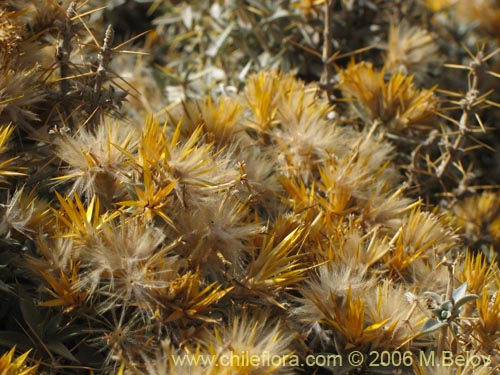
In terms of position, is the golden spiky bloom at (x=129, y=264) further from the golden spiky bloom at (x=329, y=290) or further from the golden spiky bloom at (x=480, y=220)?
the golden spiky bloom at (x=480, y=220)

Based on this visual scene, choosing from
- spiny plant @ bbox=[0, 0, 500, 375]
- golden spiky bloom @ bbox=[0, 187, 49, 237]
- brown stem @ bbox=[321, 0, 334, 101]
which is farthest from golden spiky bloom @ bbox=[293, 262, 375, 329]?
brown stem @ bbox=[321, 0, 334, 101]

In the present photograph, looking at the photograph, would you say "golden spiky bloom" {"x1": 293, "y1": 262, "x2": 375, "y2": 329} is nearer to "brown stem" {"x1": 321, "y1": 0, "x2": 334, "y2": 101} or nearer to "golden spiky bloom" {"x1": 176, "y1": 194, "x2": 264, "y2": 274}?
Result: "golden spiky bloom" {"x1": 176, "y1": 194, "x2": 264, "y2": 274}

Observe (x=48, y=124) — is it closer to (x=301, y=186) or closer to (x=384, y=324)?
(x=301, y=186)

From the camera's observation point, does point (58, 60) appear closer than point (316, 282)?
No

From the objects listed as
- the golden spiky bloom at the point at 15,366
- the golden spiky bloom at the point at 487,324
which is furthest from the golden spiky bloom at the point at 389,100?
the golden spiky bloom at the point at 15,366

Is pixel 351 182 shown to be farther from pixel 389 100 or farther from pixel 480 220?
pixel 480 220

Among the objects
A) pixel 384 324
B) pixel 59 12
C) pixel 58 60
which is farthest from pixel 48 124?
pixel 384 324

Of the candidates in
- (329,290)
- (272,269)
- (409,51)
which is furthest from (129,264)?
(409,51)
